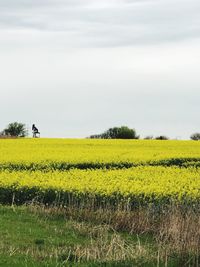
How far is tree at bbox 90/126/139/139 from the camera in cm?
4924

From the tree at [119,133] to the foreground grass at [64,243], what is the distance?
112 ft

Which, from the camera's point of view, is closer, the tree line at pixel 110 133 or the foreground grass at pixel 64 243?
the foreground grass at pixel 64 243

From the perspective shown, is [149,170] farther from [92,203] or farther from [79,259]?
[79,259]

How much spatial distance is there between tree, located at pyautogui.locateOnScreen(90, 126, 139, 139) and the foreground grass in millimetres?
34214

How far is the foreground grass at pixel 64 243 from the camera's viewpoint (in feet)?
31.5

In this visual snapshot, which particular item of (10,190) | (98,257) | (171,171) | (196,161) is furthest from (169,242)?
(196,161)

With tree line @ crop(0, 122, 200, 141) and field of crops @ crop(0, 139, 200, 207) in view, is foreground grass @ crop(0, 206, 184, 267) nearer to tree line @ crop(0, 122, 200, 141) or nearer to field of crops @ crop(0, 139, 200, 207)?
field of crops @ crop(0, 139, 200, 207)

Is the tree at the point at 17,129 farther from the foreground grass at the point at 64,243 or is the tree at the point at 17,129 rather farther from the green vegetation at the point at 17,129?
the foreground grass at the point at 64,243

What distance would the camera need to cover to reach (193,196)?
14.4 metres

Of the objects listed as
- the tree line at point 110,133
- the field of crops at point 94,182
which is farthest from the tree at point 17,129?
the field of crops at point 94,182

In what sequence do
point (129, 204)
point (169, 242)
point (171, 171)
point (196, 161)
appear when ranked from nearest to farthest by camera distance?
point (169, 242) → point (129, 204) → point (171, 171) → point (196, 161)

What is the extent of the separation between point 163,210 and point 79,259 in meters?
3.73

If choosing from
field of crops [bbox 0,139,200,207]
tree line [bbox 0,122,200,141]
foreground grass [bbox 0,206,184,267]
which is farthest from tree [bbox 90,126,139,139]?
foreground grass [bbox 0,206,184,267]

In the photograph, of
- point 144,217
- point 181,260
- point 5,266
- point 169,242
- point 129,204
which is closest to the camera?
point 5,266
